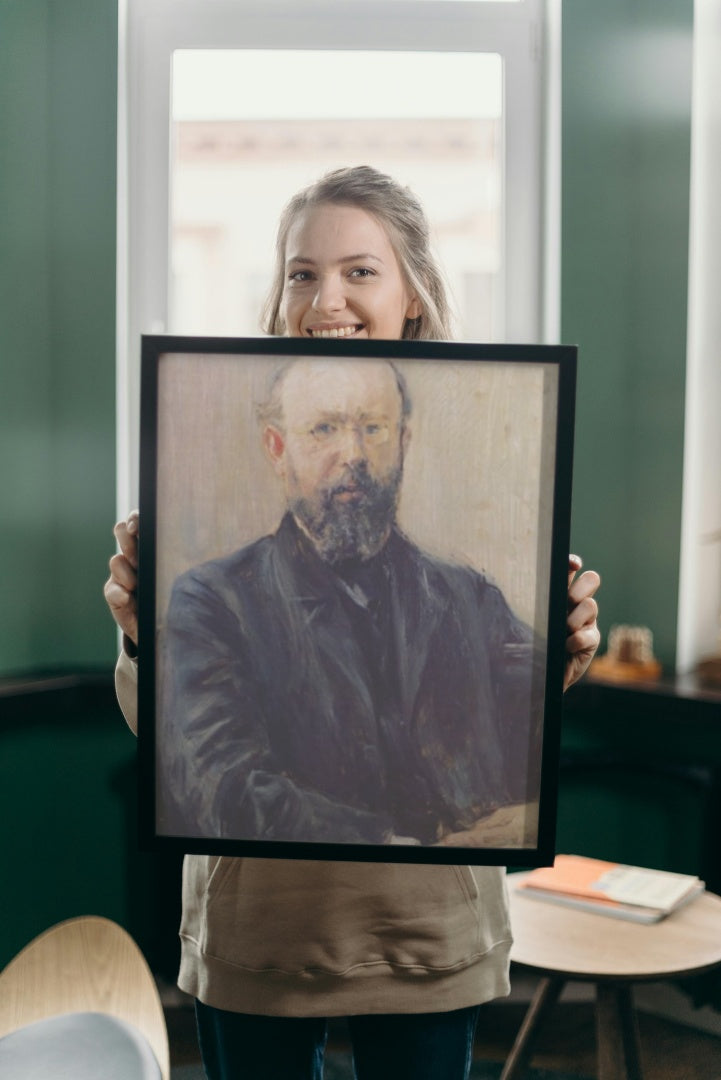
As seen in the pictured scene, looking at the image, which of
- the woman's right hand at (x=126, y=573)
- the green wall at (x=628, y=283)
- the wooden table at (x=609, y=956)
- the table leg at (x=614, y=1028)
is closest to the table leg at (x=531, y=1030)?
the wooden table at (x=609, y=956)

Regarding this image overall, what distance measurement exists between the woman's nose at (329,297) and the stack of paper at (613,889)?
4.05 feet

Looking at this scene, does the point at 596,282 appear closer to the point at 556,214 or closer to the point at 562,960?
the point at 556,214

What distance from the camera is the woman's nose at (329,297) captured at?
3.67 feet

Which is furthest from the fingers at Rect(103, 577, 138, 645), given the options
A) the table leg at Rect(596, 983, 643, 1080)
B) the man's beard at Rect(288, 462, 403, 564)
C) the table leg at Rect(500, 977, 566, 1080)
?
the table leg at Rect(500, 977, 566, 1080)

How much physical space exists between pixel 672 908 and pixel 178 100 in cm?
219

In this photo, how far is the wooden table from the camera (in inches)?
65.9

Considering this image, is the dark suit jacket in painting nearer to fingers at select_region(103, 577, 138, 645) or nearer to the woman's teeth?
fingers at select_region(103, 577, 138, 645)

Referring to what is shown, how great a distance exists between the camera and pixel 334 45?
8.55 feet

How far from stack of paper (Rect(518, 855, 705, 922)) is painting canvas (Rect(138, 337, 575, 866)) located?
100 cm

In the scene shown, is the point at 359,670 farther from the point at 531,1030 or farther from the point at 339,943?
the point at 531,1030

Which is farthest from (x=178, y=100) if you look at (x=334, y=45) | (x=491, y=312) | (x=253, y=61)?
(x=491, y=312)

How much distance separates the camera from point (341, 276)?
115 cm

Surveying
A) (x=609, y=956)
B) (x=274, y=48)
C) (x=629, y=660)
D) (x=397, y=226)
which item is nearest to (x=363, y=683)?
(x=397, y=226)

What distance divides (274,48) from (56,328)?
887mm
